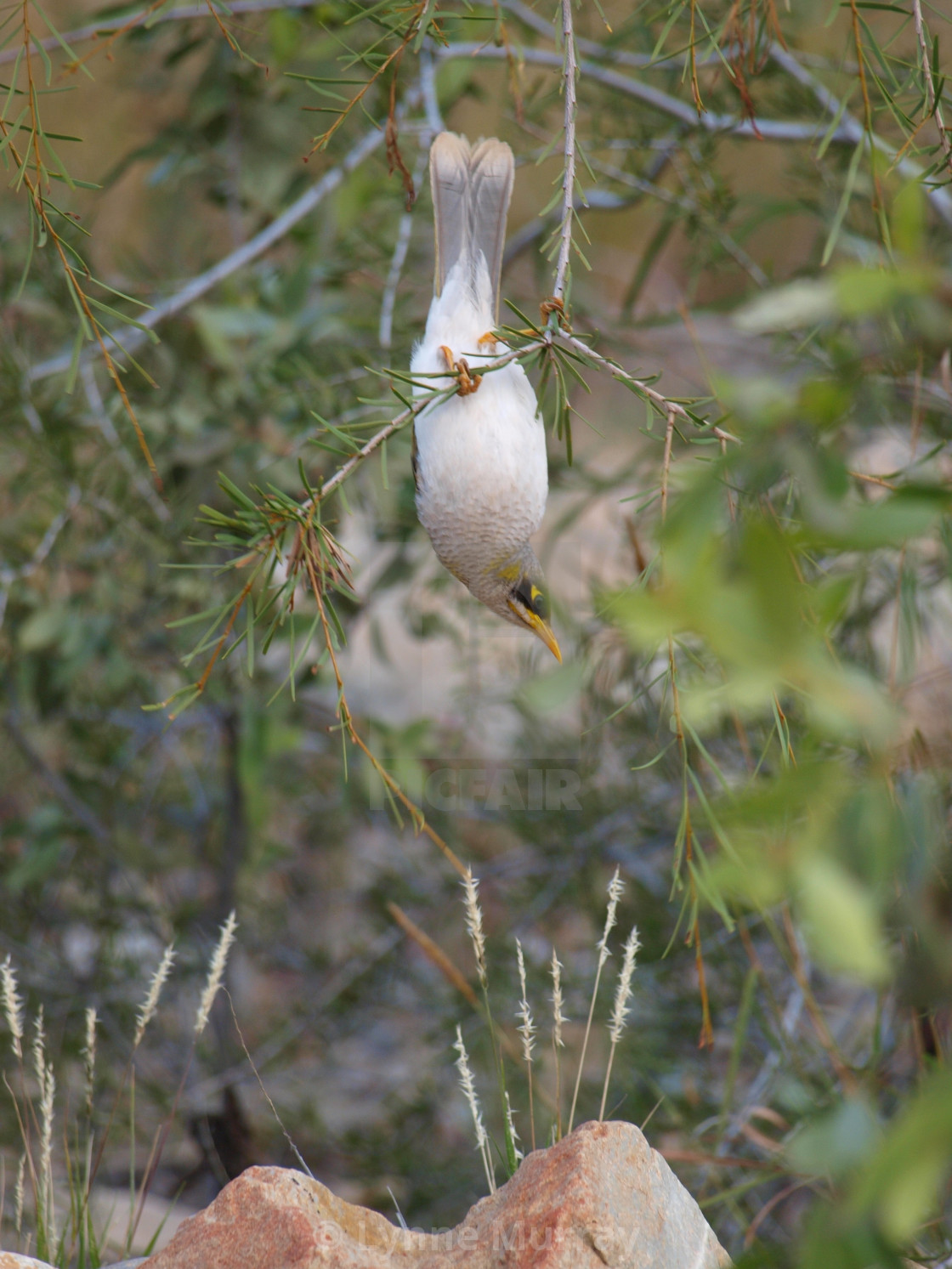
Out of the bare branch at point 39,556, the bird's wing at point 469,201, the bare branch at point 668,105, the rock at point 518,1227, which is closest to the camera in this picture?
the rock at point 518,1227

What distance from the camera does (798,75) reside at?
6.25 feet

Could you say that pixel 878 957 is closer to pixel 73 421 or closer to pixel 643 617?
pixel 643 617

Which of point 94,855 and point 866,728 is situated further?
point 94,855

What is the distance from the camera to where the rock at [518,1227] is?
96cm

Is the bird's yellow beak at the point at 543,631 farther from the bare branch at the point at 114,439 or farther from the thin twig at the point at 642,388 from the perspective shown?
the bare branch at the point at 114,439

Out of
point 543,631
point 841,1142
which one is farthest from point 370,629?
point 841,1142

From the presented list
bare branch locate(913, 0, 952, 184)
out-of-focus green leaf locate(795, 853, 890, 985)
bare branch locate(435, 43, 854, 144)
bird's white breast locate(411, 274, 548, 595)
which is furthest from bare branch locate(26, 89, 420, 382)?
out-of-focus green leaf locate(795, 853, 890, 985)

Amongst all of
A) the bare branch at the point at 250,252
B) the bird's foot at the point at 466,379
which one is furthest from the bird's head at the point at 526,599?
the bare branch at the point at 250,252

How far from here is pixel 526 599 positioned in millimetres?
1605

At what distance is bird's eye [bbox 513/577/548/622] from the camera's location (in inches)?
62.2

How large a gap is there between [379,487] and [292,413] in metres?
0.26

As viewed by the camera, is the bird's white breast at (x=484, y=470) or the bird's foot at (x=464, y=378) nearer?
the bird's foot at (x=464, y=378)

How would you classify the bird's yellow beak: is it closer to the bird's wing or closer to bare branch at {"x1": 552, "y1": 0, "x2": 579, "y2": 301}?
the bird's wing

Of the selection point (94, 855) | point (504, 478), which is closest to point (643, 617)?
point (504, 478)
